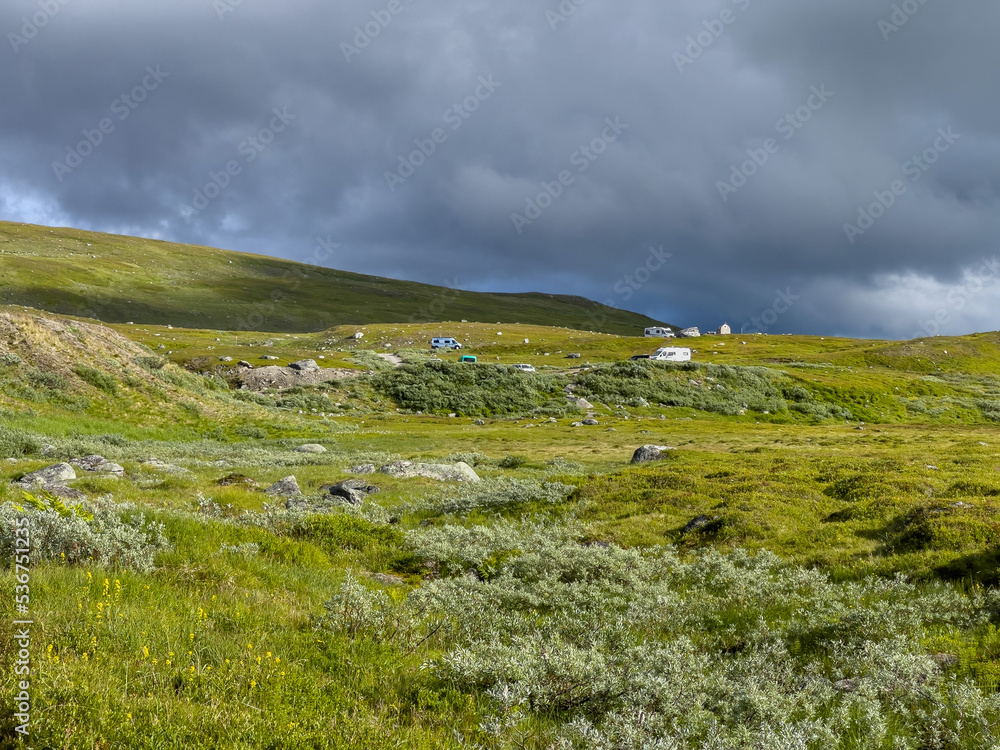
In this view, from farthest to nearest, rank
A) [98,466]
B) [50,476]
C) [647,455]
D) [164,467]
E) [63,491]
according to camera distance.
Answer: [647,455]
[164,467]
[98,466]
[50,476]
[63,491]

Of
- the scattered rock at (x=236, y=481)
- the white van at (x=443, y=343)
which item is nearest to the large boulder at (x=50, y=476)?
the scattered rock at (x=236, y=481)

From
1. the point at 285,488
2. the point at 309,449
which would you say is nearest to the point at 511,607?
the point at 285,488

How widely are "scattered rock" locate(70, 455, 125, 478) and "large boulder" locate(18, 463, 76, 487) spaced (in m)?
1.74

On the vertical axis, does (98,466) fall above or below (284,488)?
above

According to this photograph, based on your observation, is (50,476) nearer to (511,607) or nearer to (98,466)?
(98,466)

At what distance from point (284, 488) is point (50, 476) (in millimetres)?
6480

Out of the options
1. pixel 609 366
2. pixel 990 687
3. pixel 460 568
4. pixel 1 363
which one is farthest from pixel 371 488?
pixel 609 366

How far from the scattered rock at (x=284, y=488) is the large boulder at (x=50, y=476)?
18.2 feet

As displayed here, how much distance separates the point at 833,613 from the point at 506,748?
6016 mm

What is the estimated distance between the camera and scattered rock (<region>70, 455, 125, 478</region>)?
1933 cm

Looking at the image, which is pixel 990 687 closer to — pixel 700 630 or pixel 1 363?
A: pixel 700 630

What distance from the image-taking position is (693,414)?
66.7 meters

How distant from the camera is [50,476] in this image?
16297 millimetres

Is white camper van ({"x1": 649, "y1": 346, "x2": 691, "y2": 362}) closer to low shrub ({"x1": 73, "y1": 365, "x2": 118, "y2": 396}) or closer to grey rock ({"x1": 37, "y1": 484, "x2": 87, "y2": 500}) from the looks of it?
low shrub ({"x1": 73, "y1": 365, "x2": 118, "y2": 396})
